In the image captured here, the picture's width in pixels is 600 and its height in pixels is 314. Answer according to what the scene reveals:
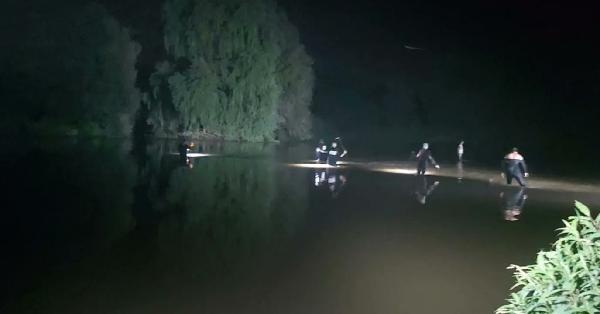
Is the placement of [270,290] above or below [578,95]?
below

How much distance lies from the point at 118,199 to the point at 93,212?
87.6 inches

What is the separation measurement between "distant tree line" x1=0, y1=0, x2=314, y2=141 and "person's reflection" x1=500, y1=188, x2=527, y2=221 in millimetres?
30576

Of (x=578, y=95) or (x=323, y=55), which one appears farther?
(x=323, y=55)

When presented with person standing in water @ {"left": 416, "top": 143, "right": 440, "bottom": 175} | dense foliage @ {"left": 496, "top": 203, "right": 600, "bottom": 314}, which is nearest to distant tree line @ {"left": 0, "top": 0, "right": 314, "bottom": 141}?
person standing in water @ {"left": 416, "top": 143, "right": 440, "bottom": 175}

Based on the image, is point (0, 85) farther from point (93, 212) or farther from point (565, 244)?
point (565, 244)

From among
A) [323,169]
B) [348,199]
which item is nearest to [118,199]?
[348,199]

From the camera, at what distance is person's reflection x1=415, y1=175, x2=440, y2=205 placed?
18734mm

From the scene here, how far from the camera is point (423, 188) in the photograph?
71.1 ft

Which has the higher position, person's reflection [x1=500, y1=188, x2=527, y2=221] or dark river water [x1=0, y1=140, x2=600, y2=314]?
person's reflection [x1=500, y1=188, x2=527, y2=221]

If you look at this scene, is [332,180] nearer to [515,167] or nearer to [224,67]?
[515,167]

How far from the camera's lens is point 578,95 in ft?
220

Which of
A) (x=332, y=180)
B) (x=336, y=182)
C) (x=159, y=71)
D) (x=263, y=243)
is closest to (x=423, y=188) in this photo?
(x=336, y=182)

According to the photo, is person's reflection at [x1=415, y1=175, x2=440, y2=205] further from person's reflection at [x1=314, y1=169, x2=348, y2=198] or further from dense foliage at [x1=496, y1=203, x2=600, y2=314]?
dense foliage at [x1=496, y1=203, x2=600, y2=314]

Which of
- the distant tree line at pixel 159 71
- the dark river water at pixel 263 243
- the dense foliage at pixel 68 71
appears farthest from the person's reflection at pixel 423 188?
the dense foliage at pixel 68 71
